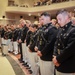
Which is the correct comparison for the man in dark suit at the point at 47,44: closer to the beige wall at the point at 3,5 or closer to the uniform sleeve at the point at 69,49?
the uniform sleeve at the point at 69,49

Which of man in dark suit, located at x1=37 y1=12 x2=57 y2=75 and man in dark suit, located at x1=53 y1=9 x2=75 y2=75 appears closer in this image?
man in dark suit, located at x1=53 y1=9 x2=75 y2=75

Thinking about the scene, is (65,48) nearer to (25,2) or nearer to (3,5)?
(3,5)

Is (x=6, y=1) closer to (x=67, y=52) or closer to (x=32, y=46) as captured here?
(x=32, y=46)

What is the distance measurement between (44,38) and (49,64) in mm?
548

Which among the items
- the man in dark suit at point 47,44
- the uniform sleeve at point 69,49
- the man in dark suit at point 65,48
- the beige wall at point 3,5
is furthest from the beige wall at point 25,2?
the uniform sleeve at point 69,49

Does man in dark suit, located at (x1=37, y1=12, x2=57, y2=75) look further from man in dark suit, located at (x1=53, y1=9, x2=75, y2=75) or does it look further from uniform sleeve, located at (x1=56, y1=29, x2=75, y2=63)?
uniform sleeve, located at (x1=56, y1=29, x2=75, y2=63)

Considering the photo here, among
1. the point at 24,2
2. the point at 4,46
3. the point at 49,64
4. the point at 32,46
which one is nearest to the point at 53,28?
the point at 49,64

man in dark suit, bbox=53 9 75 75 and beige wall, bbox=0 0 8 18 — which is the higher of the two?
beige wall, bbox=0 0 8 18

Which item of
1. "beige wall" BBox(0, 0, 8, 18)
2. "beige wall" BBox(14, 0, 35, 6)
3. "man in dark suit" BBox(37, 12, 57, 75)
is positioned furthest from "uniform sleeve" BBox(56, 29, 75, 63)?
"beige wall" BBox(14, 0, 35, 6)

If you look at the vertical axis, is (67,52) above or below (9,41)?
above

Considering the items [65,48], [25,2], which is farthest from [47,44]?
[25,2]

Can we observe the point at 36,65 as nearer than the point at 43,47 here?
No

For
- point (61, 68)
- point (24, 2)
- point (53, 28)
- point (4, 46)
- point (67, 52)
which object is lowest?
A: point (4, 46)

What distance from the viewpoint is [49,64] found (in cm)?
409
